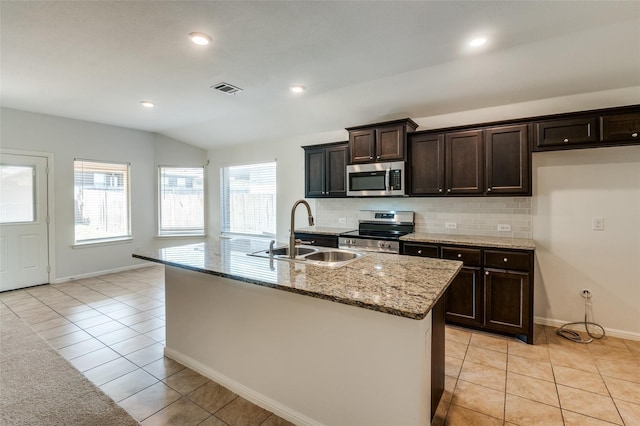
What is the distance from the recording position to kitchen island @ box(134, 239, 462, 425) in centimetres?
151

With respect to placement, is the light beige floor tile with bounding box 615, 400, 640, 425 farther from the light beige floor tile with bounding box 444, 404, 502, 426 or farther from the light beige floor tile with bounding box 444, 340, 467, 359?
the light beige floor tile with bounding box 444, 340, 467, 359

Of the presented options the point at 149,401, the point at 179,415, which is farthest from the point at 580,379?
the point at 149,401

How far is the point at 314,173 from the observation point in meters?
4.70

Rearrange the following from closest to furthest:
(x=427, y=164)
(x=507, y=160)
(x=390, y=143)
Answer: (x=507, y=160) < (x=427, y=164) < (x=390, y=143)

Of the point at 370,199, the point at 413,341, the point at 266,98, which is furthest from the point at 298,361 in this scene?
the point at 266,98

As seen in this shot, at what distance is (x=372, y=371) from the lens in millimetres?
1600

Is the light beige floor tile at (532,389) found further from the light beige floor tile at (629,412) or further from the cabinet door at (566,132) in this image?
the cabinet door at (566,132)

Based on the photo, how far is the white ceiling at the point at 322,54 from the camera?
2145 mm

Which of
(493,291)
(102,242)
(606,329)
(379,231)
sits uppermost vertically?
(379,231)

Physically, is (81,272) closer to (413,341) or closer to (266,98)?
(266,98)

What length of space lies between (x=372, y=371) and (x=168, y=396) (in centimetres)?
154

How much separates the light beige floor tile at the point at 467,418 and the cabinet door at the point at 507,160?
7.18 ft

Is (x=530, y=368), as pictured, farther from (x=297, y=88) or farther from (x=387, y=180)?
(x=297, y=88)

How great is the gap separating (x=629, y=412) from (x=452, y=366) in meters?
1.07
